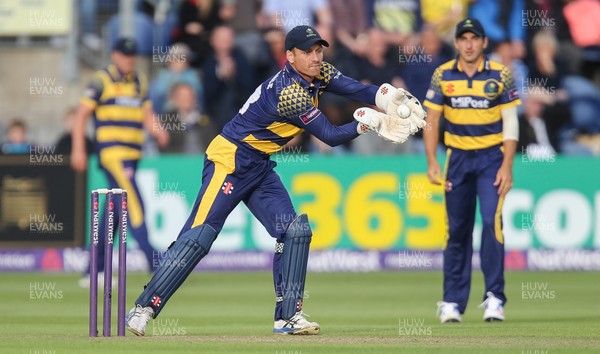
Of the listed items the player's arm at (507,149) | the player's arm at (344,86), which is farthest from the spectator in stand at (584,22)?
the player's arm at (344,86)

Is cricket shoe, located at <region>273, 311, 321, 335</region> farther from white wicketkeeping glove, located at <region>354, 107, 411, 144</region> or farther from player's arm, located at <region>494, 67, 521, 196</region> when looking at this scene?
player's arm, located at <region>494, 67, 521, 196</region>

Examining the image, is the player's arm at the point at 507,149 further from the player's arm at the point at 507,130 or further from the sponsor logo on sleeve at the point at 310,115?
the sponsor logo on sleeve at the point at 310,115

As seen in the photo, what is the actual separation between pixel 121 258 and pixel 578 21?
12.8 m

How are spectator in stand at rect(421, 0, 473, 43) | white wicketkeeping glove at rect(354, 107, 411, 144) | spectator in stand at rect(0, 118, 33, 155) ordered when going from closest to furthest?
white wicketkeeping glove at rect(354, 107, 411, 144) < spectator in stand at rect(0, 118, 33, 155) < spectator in stand at rect(421, 0, 473, 43)

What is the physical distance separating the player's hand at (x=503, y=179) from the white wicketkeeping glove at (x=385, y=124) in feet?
7.70

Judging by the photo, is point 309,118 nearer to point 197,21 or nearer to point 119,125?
point 119,125

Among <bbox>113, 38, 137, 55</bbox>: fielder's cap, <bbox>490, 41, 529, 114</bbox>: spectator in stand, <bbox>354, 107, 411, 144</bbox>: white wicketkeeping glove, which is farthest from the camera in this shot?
<bbox>490, 41, 529, 114</bbox>: spectator in stand

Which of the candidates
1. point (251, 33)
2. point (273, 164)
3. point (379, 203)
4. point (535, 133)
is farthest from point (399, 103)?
point (251, 33)

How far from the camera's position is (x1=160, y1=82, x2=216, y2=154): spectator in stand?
1844 cm

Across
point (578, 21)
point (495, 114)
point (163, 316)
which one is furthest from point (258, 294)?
point (578, 21)

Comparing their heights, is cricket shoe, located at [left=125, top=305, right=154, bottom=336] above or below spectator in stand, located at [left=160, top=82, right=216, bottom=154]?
below

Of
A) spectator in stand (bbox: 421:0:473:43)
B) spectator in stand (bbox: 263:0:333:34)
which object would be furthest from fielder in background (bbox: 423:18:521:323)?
spectator in stand (bbox: 421:0:473:43)

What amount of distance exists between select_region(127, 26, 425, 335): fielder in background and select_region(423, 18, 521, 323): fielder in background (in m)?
2.06

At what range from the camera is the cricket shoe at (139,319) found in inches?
344
